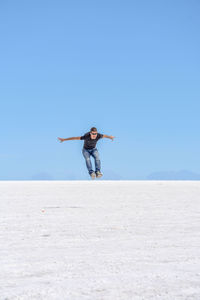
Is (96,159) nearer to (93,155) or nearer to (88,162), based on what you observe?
(93,155)

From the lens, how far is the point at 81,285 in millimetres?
1697

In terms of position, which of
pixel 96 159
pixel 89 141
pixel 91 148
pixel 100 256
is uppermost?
pixel 89 141

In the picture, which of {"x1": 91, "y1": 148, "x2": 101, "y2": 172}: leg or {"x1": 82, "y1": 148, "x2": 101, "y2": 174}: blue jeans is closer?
{"x1": 82, "y1": 148, "x2": 101, "y2": 174}: blue jeans

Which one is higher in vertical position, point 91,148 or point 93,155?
point 91,148

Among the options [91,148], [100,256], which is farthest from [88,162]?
[100,256]

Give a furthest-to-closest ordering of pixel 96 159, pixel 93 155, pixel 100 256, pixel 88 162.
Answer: pixel 93 155 < pixel 96 159 < pixel 88 162 < pixel 100 256

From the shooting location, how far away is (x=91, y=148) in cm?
1402

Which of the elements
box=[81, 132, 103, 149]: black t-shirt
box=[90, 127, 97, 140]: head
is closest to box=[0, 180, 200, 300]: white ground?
box=[90, 127, 97, 140]: head

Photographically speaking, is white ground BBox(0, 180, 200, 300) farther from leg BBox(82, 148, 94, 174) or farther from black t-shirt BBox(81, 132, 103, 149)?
black t-shirt BBox(81, 132, 103, 149)

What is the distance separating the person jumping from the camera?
1377cm

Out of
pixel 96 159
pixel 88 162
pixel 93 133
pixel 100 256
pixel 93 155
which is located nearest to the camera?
pixel 100 256

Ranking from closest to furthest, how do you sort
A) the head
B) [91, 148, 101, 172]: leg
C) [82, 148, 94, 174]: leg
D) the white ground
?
the white ground < the head < [82, 148, 94, 174]: leg < [91, 148, 101, 172]: leg

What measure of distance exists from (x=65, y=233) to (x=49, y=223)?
0.61 meters

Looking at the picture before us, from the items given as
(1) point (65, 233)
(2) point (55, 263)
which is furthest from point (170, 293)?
(1) point (65, 233)
